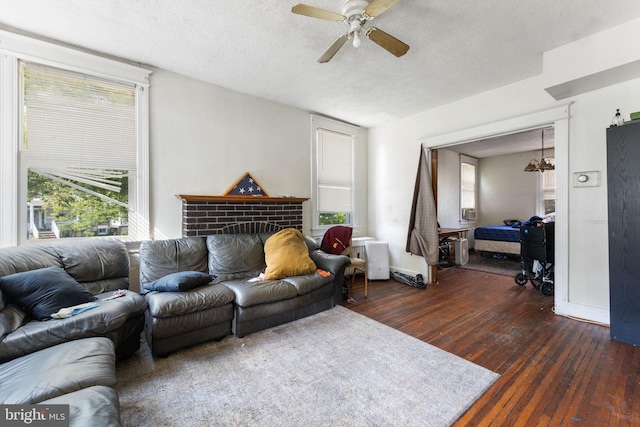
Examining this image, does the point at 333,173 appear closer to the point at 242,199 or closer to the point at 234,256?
the point at 242,199

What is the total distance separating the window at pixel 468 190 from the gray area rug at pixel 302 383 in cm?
557

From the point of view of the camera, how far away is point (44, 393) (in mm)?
1167

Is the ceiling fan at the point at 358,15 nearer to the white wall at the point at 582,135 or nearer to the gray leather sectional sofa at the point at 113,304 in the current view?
the white wall at the point at 582,135

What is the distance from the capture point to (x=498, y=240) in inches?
243

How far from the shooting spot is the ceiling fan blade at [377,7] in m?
1.76

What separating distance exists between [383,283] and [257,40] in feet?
12.3

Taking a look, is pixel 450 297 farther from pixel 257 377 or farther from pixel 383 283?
pixel 257 377

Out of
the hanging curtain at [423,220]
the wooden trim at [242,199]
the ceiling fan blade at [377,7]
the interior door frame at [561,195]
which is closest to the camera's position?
the ceiling fan blade at [377,7]

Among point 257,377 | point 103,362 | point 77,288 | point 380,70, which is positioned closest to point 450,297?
point 257,377

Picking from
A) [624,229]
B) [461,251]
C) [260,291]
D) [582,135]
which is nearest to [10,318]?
[260,291]

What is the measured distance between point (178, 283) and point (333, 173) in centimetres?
321

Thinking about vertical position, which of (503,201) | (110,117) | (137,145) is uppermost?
(110,117)

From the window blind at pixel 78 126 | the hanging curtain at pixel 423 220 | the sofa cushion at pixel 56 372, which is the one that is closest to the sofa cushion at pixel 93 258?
the window blind at pixel 78 126

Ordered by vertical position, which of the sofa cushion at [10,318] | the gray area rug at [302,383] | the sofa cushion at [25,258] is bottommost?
the gray area rug at [302,383]
